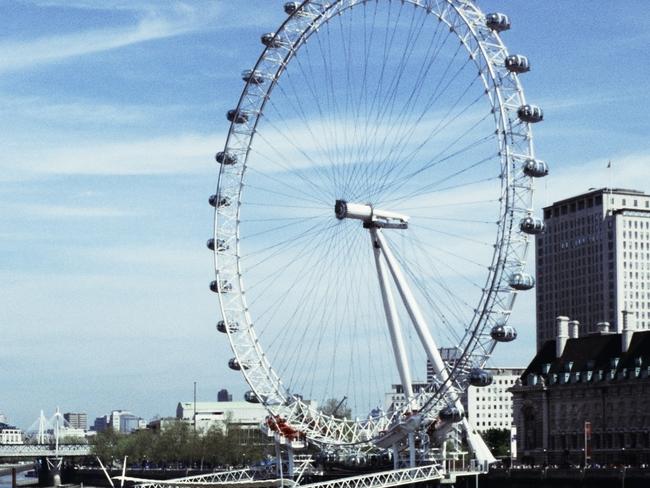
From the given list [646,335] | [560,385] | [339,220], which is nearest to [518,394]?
[560,385]

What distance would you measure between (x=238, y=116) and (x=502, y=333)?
3015 cm

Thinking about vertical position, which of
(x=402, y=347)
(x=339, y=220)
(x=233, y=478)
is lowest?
(x=233, y=478)

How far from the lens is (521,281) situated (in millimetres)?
79812

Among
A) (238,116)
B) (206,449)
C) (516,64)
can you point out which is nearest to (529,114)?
(516,64)

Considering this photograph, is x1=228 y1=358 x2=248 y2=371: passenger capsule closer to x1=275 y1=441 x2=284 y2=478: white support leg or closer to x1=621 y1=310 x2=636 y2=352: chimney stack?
x1=275 y1=441 x2=284 y2=478: white support leg

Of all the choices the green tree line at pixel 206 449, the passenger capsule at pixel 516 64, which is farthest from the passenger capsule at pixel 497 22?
the green tree line at pixel 206 449

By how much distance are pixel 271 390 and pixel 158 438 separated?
330 ft

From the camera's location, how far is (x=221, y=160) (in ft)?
342

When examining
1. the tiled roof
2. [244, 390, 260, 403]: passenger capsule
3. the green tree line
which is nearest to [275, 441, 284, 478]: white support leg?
[244, 390, 260, 403]: passenger capsule

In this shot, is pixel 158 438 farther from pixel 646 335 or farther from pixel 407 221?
pixel 407 221

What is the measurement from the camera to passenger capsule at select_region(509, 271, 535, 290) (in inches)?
3145

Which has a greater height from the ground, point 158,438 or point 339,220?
point 339,220

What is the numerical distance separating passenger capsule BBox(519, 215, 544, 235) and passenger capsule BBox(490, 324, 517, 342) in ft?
17.5

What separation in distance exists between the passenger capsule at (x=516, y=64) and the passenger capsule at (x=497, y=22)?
2.26m
